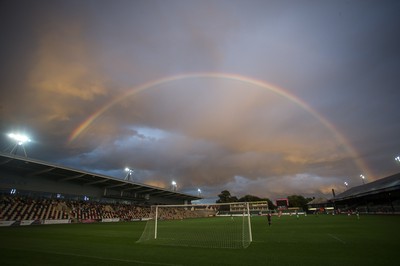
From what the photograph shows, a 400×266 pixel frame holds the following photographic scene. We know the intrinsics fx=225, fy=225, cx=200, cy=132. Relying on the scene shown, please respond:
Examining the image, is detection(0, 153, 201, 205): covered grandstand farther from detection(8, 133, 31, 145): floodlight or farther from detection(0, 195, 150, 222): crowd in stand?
detection(8, 133, 31, 145): floodlight

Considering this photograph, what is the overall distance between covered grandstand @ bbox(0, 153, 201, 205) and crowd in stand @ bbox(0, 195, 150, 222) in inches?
107

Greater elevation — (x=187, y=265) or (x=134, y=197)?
(x=134, y=197)

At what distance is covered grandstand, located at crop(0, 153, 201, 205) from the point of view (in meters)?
40.8

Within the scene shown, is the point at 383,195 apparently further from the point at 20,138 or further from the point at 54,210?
the point at 20,138

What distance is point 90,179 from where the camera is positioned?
55188 millimetres

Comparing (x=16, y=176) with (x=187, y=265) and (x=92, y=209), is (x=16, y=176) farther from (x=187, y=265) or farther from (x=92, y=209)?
(x=187, y=265)

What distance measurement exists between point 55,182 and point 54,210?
384 inches

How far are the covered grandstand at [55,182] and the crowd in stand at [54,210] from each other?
2729 mm

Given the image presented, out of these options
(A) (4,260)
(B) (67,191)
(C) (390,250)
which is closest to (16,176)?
(B) (67,191)

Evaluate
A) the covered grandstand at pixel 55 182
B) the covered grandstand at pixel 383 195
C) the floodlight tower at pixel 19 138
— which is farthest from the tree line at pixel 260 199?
the floodlight tower at pixel 19 138

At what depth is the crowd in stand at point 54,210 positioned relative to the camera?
36062mm

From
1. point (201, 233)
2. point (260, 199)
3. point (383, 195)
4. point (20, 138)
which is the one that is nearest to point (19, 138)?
point (20, 138)

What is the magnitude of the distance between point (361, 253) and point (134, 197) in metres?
75.1

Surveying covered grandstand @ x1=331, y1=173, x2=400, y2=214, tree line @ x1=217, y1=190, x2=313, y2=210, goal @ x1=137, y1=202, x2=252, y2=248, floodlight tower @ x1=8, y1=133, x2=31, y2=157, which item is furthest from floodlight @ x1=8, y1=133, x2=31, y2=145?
tree line @ x1=217, y1=190, x2=313, y2=210
